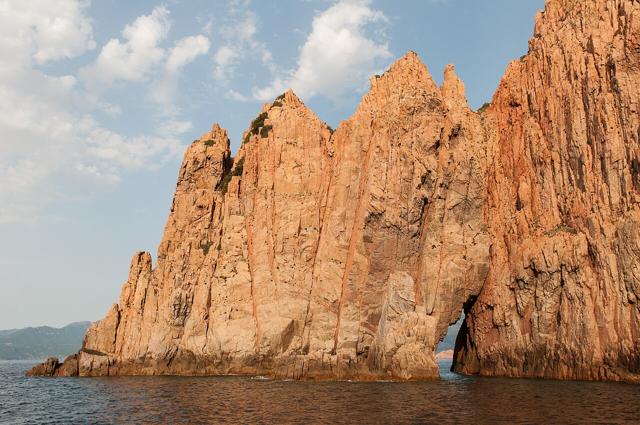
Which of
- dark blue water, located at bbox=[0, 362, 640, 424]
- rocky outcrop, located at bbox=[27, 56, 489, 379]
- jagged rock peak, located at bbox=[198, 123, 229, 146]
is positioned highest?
jagged rock peak, located at bbox=[198, 123, 229, 146]

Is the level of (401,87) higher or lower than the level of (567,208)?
higher

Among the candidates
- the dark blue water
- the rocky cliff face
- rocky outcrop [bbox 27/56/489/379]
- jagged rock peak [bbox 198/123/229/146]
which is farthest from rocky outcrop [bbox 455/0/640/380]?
jagged rock peak [bbox 198/123/229/146]

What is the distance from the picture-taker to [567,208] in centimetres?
5916

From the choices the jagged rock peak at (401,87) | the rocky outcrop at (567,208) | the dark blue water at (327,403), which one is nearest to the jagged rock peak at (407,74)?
the jagged rock peak at (401,87)

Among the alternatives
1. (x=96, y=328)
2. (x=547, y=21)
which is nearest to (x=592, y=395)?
(x=547, y=21)

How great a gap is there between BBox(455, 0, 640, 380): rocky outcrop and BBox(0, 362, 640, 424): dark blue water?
18.9ft

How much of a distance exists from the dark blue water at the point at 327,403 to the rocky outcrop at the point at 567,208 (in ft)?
18.9

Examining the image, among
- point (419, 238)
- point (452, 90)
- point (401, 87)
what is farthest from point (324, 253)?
point (452, 90)

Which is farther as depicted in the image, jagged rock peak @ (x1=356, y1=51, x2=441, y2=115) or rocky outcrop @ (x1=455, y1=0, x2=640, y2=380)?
jagged rock peak @ (x1=356, y1=51, x2=441, y2=115)

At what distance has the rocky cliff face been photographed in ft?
179

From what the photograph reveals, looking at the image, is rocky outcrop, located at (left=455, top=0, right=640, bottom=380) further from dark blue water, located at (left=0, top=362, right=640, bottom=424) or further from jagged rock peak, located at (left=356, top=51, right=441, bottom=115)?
jagged rock peak, located at (left=356, top=51, right=441, bottom=115)

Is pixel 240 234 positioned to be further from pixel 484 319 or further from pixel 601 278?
pixel 601 278

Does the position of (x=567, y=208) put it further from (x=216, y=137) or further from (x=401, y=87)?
(x=216, y=137)

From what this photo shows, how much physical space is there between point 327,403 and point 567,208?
120 ft
